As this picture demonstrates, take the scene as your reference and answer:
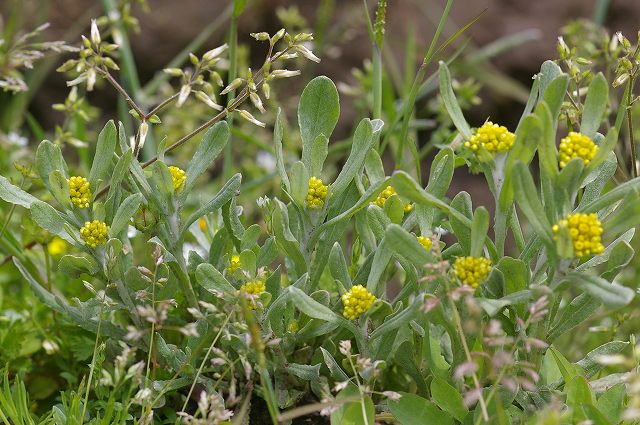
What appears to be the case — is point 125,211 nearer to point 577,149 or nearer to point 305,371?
point 305,371

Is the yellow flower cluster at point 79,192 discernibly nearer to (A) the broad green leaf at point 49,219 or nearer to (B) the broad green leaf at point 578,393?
(A) the broad green leaf at point 49,219

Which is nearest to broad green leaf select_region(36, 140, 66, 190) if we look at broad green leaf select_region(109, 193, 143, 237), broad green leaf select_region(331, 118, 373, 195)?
broad green leaf select_region(109, 193, 143, 237)

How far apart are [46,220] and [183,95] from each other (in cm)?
34

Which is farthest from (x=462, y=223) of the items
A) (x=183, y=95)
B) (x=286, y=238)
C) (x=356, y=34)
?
(x=356, y=34)

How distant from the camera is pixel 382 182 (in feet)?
4.77

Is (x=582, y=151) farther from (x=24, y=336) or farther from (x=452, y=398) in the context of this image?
(x=24, y=336)

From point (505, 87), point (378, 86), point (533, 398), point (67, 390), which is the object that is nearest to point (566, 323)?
point (533, 398)

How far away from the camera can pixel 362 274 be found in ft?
5.44

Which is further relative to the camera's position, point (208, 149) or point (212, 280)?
point (208, 149)

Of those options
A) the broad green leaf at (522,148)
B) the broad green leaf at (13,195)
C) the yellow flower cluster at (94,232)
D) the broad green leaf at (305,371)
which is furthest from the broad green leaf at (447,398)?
the broad green leaf at (13,195)

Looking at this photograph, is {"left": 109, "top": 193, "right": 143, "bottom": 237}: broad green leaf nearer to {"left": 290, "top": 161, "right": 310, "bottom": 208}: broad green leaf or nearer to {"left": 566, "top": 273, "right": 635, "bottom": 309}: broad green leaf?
{"left": 290, "top": 161, "right": 310, "bottom": 208}: broad green leaf

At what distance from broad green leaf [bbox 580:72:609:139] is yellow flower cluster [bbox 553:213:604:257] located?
219mm

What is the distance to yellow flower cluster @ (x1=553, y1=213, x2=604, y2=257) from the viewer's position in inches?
50.9

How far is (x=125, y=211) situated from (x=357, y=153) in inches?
16.9
